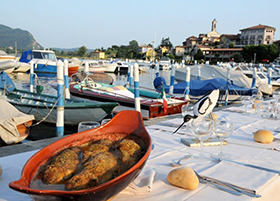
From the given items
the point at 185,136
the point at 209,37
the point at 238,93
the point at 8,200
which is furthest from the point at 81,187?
the point at 209,37

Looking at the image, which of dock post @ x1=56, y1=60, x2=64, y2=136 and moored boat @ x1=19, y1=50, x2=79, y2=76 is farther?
moored boat @ x1=19, y1=50, x2=79, y2=76

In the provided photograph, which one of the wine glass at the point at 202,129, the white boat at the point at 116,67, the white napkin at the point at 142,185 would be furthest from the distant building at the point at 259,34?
the white napkin at the point at 142,185

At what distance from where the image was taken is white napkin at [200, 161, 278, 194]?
74.8 inches

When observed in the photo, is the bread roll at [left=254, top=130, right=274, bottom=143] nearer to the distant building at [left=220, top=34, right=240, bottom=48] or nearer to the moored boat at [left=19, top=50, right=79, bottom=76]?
the moored boat at [left=19, top=50, right=79, bottom=76]

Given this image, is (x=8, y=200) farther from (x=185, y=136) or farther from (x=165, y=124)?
(x=165, y=124)

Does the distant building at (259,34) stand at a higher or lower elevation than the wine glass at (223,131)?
higher

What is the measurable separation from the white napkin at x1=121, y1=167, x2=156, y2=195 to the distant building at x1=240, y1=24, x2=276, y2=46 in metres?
97.0

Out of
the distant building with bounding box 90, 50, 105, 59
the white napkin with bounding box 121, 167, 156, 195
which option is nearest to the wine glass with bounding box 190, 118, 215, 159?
the white napkin with bounding box 121, 167, 156, 195

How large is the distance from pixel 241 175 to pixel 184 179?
50 centimetres

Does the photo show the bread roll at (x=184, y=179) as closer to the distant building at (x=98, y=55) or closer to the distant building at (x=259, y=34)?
the distant building at (x=98, y=55)

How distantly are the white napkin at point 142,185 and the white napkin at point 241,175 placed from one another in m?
0.39

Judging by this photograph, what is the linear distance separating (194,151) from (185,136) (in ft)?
1.72

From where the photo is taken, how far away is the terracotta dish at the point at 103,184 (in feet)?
4.16

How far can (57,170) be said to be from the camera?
4.88 feet
